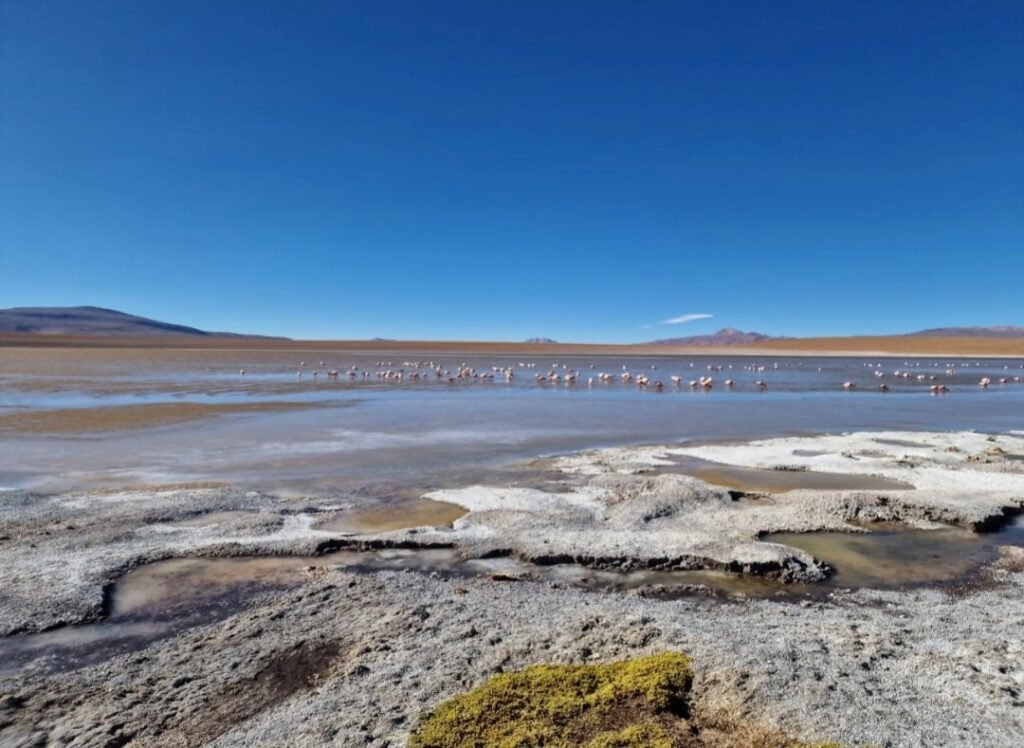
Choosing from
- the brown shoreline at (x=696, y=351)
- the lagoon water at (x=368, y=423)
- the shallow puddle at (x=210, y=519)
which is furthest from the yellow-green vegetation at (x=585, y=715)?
the brown shoreline at (x=696, y=351)

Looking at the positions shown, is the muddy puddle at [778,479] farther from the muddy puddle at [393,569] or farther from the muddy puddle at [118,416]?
the muddy puddle at [118,416]

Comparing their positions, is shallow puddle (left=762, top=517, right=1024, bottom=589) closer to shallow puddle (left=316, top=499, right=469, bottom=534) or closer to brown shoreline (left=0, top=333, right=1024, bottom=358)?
shallow puddle (left=316, top=499, right=469, bottom=534)

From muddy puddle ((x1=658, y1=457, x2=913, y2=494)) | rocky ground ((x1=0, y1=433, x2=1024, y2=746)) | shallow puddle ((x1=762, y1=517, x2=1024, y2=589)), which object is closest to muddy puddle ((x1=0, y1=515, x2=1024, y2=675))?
shallow puddle ((x1=762, y1=517, x2=1024, y2=589))

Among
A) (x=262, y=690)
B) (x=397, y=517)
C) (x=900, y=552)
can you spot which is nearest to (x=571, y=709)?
(x=262, y=690)

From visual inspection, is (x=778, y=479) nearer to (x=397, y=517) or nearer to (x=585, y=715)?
(x=397, y=517)

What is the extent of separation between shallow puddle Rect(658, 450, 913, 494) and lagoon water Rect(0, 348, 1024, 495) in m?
3.10

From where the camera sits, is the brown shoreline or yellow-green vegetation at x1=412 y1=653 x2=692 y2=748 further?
the brown shoreline

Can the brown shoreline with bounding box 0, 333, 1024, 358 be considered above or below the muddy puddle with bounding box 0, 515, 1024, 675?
above

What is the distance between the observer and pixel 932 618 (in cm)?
473

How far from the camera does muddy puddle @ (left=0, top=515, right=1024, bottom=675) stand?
4.50 metres

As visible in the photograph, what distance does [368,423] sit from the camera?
16.8 metres

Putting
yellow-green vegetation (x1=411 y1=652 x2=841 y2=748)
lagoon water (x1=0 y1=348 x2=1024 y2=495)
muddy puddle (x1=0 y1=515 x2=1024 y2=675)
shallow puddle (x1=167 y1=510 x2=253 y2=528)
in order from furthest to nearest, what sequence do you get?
lagoon water (x1=0 y1=348 x2=1024 y2=495) → shallow puddle (x1=167 y1=510 x2=253 y2=528) → muddy puddle (x1=0 y1=515 x2=1024 y2=675) → yellow-green vegetation (x1=411 y1=652 x2=841 y2=748)

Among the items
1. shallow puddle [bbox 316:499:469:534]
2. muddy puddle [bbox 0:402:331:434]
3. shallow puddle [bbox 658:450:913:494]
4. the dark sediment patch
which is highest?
muddy puddle [bbox 0:402:331:434]

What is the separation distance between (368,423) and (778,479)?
10.6m
